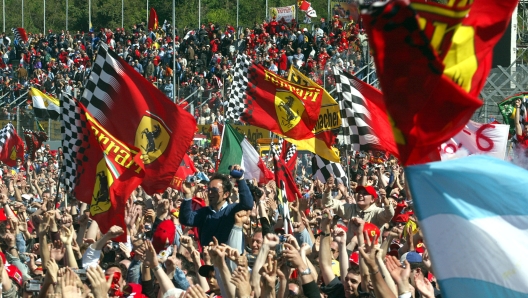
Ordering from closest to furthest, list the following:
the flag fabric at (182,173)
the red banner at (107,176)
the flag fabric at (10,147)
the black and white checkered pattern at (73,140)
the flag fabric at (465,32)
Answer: the flag fabric at (465,32) < the red banner at (107,176) < the black and white checkered pattern at (73,140) < the flag fabric at (182,173) < the flag fabric at (10,147)

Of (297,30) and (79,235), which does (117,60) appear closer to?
(79,235)

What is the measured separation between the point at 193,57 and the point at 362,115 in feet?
83.3

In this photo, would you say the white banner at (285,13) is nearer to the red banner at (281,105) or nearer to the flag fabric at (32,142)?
the flag fabric at (32,142)

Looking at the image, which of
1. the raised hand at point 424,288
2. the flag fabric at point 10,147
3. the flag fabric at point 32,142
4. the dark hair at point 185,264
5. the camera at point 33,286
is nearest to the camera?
the raised hand at point 424,288

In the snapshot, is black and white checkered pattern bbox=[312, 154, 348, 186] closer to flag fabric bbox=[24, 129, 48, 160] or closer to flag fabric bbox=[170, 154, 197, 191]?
flag fabric bbox=[170, 154, 197, 191]

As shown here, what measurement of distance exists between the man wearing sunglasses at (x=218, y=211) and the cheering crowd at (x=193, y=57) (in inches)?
590

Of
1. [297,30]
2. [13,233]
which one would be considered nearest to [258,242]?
[13,233]

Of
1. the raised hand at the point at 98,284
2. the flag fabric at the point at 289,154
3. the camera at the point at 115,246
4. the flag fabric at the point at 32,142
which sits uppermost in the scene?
the raised hand at the point at 98,284

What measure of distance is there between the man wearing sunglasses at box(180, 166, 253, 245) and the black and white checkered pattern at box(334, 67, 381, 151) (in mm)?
3485

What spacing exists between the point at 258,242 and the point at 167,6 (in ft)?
205

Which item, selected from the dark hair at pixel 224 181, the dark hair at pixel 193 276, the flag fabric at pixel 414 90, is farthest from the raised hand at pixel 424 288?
the dark hair at pixel 224 181

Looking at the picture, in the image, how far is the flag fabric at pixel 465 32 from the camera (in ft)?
12.4

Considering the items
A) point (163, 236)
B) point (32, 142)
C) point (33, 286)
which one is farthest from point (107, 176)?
point (32, 142)

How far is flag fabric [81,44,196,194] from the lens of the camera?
35.5ft
